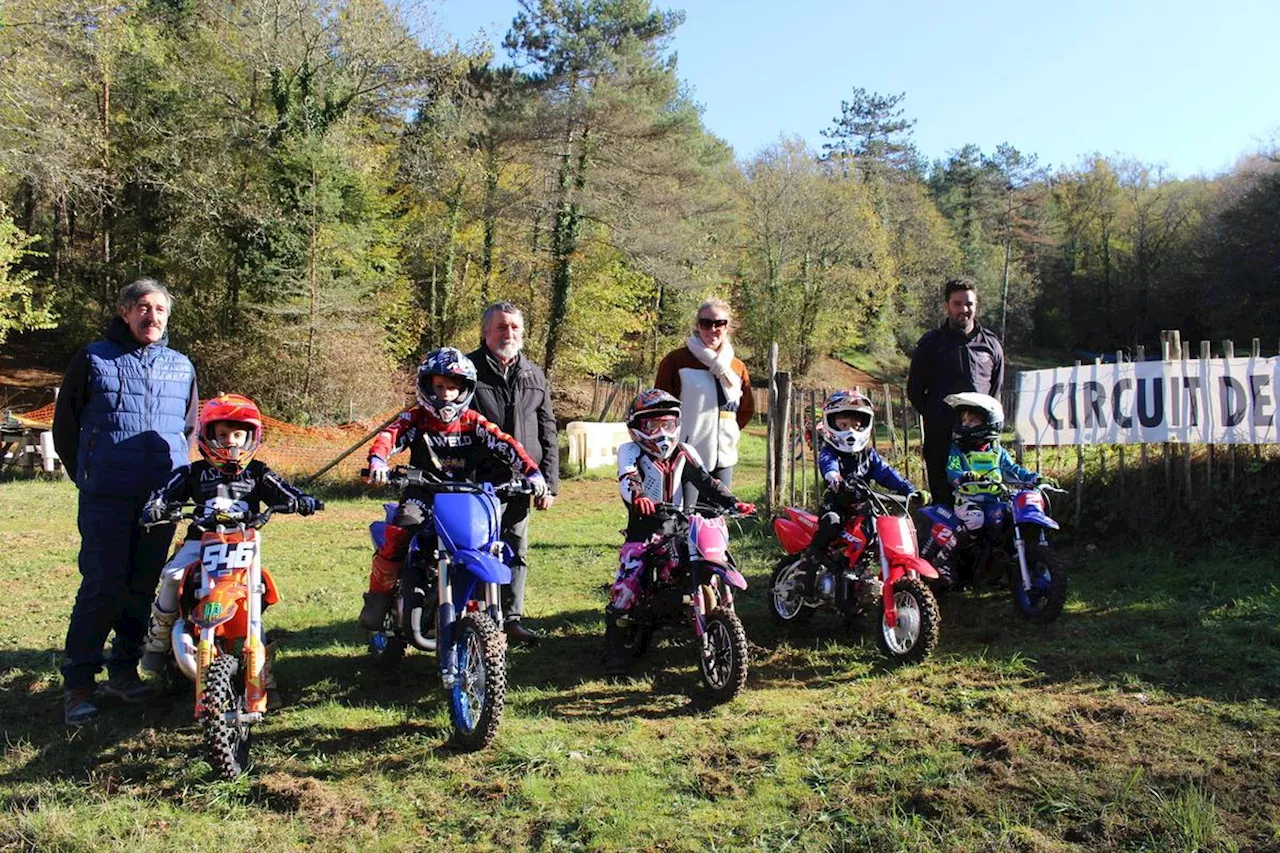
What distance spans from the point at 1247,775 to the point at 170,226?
103ft

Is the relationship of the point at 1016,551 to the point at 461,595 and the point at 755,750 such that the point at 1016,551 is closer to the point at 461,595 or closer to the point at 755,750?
the point at 755,750

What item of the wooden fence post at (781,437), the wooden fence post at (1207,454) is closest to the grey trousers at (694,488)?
the wooden fence post at (1207,454)

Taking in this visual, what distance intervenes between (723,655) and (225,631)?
7.82ft

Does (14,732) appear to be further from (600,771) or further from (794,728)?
(794,728)

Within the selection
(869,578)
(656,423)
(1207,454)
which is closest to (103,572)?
(656,423)

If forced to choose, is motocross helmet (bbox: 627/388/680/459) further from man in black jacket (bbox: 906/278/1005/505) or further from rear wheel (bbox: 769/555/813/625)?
man in black jacket (bbox: 906/278/1005/505)

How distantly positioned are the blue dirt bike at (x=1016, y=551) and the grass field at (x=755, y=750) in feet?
0.68

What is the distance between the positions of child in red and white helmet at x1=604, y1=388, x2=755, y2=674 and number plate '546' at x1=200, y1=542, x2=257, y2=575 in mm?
1938

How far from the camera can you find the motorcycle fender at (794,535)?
18.7 feet

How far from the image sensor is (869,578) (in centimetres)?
524

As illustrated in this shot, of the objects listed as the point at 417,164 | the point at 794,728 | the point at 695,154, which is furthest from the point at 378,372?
the point at 794,728

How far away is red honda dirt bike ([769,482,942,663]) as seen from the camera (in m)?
4.86

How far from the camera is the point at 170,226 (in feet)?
92.6

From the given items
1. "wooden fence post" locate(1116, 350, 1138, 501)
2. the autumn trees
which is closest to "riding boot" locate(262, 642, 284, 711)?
"wooden fence post" locate(1116, 350, 1138, 501)
